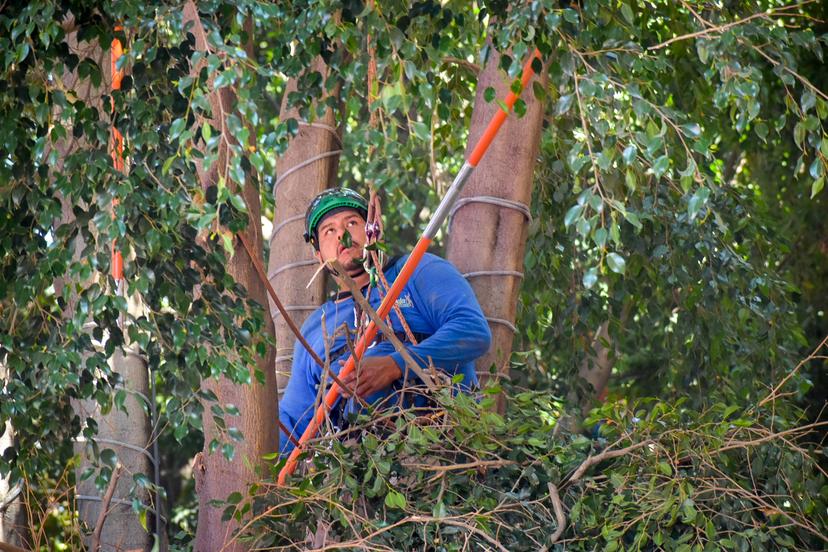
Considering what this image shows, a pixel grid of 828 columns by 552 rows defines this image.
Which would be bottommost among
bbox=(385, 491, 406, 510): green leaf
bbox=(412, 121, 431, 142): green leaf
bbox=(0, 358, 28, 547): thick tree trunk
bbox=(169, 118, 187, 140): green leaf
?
bbox=(0, 358, 28, 547): thick tree trunk

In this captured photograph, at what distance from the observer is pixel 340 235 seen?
371 cm

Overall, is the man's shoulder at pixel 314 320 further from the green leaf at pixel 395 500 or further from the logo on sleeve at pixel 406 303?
the green leaf at pixel 395 500

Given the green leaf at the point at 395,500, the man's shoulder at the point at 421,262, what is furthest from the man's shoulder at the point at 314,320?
the green leaf at the point at 395,500

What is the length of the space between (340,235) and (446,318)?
51 cm

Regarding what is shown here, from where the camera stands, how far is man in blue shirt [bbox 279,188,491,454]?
3.19 metres

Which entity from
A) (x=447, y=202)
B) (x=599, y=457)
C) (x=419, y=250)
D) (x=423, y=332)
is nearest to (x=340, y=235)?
(x=423, y=332)

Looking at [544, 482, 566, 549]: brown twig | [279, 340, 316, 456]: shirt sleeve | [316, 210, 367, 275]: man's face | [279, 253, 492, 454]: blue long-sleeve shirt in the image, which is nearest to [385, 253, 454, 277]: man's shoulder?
[279, 253, 492, 454]: blue long-sleeve shirt

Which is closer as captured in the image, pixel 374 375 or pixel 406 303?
pixel 374 375

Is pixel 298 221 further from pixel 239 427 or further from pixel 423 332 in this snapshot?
pixel 239 427

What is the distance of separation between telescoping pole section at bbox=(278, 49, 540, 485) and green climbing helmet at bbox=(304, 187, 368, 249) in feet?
2.38

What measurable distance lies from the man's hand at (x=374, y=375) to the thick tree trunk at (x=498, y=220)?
0.62m

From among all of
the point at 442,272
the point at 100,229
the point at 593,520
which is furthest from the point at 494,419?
the point at 100,229

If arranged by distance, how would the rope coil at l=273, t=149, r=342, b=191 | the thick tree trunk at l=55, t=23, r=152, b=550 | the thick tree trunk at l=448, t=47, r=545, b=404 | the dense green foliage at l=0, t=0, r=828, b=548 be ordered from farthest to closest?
the rope coil at l=273, t=149, r=342, b=191
the thick tree trunk at l=448, t=47, r=545, b=404
the thick tree trunk at l=55, t=23, r=152, b=550
the dense green foliage at l=0, t=0, r=828, b=548

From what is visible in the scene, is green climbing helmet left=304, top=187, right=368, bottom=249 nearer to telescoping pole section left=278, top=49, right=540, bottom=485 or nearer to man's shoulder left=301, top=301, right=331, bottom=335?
man's shoulder left=301, top=301, right=331, bottom=335
